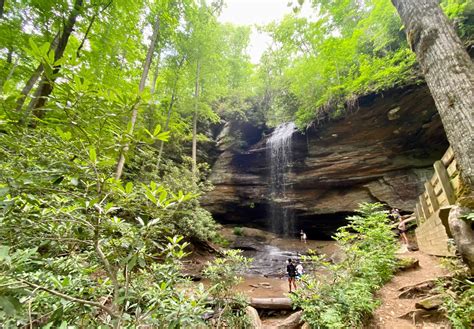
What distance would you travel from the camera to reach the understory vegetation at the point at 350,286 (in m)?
2.90

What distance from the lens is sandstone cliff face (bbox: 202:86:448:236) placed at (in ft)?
31.2

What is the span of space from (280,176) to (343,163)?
4030mm

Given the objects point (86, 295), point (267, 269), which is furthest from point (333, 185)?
point (86, 295)

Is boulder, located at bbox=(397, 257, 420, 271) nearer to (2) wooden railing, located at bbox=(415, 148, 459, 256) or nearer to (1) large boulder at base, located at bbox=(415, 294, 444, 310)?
(2) wooden railing, located at bbox=(415, 148, 459, 256)

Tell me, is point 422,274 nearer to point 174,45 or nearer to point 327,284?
point 327,284

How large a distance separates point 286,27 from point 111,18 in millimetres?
11201

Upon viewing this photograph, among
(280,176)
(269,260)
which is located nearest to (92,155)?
(269,260)

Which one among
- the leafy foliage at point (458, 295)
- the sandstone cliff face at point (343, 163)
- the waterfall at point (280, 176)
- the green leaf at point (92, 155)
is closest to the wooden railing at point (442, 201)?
the leafy foliage at point (458, 295)

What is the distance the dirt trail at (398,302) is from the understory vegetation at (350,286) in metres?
0.12

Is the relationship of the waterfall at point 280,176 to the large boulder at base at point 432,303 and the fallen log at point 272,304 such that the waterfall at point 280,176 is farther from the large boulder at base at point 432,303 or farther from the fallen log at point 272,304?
the large boulder at base at point 432,303

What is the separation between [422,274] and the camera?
4.15 meters

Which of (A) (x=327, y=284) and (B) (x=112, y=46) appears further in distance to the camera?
(B) (x=112, y=46)

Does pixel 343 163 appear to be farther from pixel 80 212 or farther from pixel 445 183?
pixel 80 212

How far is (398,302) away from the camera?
11.0 feet
